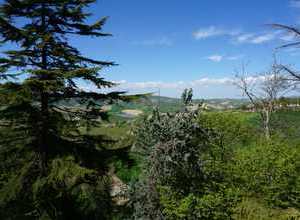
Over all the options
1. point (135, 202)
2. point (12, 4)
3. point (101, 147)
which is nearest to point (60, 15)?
point (12, 4)

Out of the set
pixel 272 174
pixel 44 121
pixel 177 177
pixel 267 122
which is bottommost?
pixel 272 174

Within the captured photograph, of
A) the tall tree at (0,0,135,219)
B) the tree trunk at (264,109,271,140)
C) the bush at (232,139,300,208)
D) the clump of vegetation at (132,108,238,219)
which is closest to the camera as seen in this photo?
the tall tree at (0,0,135,219)

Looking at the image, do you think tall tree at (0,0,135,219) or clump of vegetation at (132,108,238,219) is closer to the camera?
tall tree at (0,0,135,219)

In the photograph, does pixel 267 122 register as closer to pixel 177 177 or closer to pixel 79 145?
pixel 177 177

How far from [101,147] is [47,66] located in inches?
152

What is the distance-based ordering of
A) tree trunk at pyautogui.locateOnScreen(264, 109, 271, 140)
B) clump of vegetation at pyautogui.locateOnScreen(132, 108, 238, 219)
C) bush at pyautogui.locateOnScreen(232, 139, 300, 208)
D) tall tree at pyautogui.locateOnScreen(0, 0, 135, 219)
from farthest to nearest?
tree trunk at pyautogui.locateOnScreen(264, 109, 271, 140) < bush at pyautogui.locateOnScreen(232, 139, 300, 208) < clump of vegetation at pyautogui.locateOnScreen(132, 108, 238, 219) < tall tree at pyautogui.locateOnScreen(0, 0, 135, 219)

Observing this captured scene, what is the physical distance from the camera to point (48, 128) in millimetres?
15336

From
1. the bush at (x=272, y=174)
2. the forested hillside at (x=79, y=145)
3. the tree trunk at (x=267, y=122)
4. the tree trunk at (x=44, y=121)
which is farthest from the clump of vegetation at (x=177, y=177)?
the tree trunk at (x=267, y=122)

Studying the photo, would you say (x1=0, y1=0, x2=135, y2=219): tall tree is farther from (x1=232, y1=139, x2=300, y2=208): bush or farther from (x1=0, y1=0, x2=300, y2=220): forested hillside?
(x1=232, y1=139, x2=300, y2=208): bush

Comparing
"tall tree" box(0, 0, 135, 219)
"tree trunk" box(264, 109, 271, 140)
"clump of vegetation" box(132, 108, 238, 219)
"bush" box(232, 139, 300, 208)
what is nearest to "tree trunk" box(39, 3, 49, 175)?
"tall tree" box(0, 0, 135, 219)

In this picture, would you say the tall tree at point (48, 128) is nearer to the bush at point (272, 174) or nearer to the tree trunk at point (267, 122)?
the bush at point (272, 174)

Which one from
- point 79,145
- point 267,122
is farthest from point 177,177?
point 267,122

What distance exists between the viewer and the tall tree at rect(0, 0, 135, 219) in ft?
46.6

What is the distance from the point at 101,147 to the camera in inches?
639
